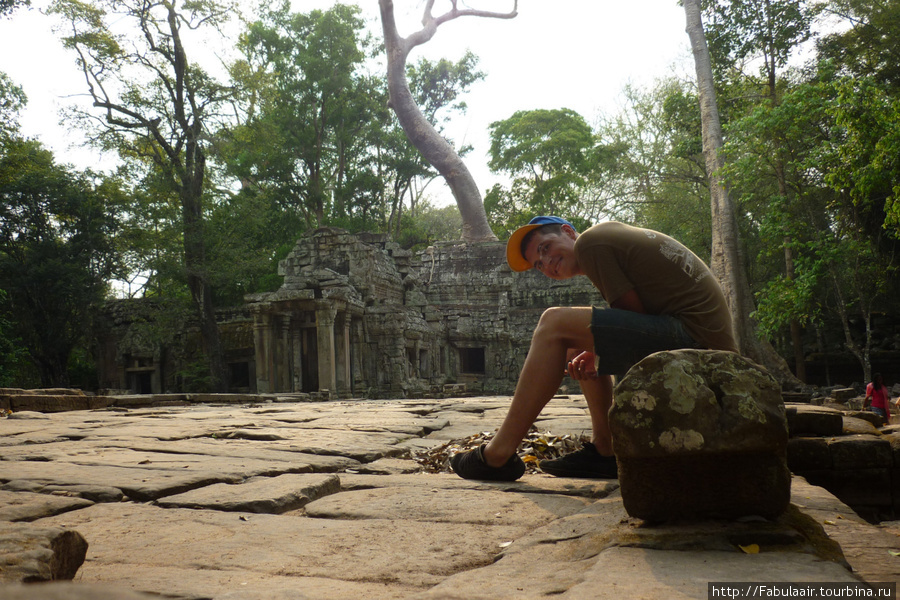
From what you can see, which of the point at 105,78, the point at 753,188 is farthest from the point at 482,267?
the point at 105,78

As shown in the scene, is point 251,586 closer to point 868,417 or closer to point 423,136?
point 868,417

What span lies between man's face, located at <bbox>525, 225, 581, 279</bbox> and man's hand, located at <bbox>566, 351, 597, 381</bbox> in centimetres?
39

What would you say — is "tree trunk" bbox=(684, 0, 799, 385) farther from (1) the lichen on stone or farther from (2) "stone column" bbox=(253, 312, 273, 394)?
(1) the lichen on stone

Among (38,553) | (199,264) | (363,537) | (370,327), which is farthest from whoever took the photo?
(199,264)

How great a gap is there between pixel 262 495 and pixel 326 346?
17556 millimetres

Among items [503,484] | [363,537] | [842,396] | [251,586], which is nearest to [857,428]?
[503,484]

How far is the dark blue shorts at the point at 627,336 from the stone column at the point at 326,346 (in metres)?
17.7

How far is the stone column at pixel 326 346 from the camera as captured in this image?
1997 centimetres

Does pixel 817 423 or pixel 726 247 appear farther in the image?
pixel 726 247

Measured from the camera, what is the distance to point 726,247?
1759cm

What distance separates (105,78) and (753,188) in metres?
22.4

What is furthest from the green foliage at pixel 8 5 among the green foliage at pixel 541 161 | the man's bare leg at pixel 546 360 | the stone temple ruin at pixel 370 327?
the green foliage at pixel 541 161

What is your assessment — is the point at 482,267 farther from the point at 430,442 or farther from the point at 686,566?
the point at 686,566

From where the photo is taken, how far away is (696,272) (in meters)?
2.97
